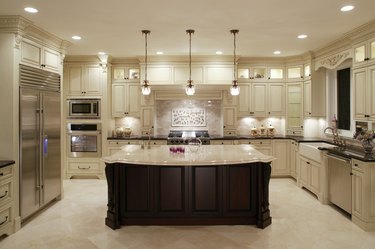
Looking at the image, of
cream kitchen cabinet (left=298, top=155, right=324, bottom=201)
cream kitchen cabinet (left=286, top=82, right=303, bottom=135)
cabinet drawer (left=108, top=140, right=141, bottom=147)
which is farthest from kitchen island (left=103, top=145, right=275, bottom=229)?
cream kitchen cabinet (left=286, top=82, right=303, bottom=135)

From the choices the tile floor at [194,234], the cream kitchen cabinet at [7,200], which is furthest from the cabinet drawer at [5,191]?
the tile floor at [194,234]

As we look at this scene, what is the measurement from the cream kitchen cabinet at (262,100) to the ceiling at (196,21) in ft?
4.35

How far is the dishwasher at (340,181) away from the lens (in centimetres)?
410

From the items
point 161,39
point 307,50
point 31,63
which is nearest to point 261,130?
point 307,50

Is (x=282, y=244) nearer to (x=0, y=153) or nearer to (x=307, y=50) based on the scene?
(x=0, y=153)

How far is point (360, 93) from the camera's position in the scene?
4461 mm

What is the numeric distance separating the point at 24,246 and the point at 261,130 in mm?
5286

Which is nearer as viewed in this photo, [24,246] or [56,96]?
[24,246]

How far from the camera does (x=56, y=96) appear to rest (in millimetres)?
4809

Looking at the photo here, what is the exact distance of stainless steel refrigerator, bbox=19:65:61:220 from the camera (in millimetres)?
3973

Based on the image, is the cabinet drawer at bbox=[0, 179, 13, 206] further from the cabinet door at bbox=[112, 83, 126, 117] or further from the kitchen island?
the cabinet door at bbox=[112, 83, 126, 117]

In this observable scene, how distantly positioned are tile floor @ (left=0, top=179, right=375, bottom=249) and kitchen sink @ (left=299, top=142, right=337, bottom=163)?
0.84 metres

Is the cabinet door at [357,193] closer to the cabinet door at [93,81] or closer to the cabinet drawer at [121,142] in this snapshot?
the cabinet drawer at [121,142]

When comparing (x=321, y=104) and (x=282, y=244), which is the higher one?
(x=321, y=104)
